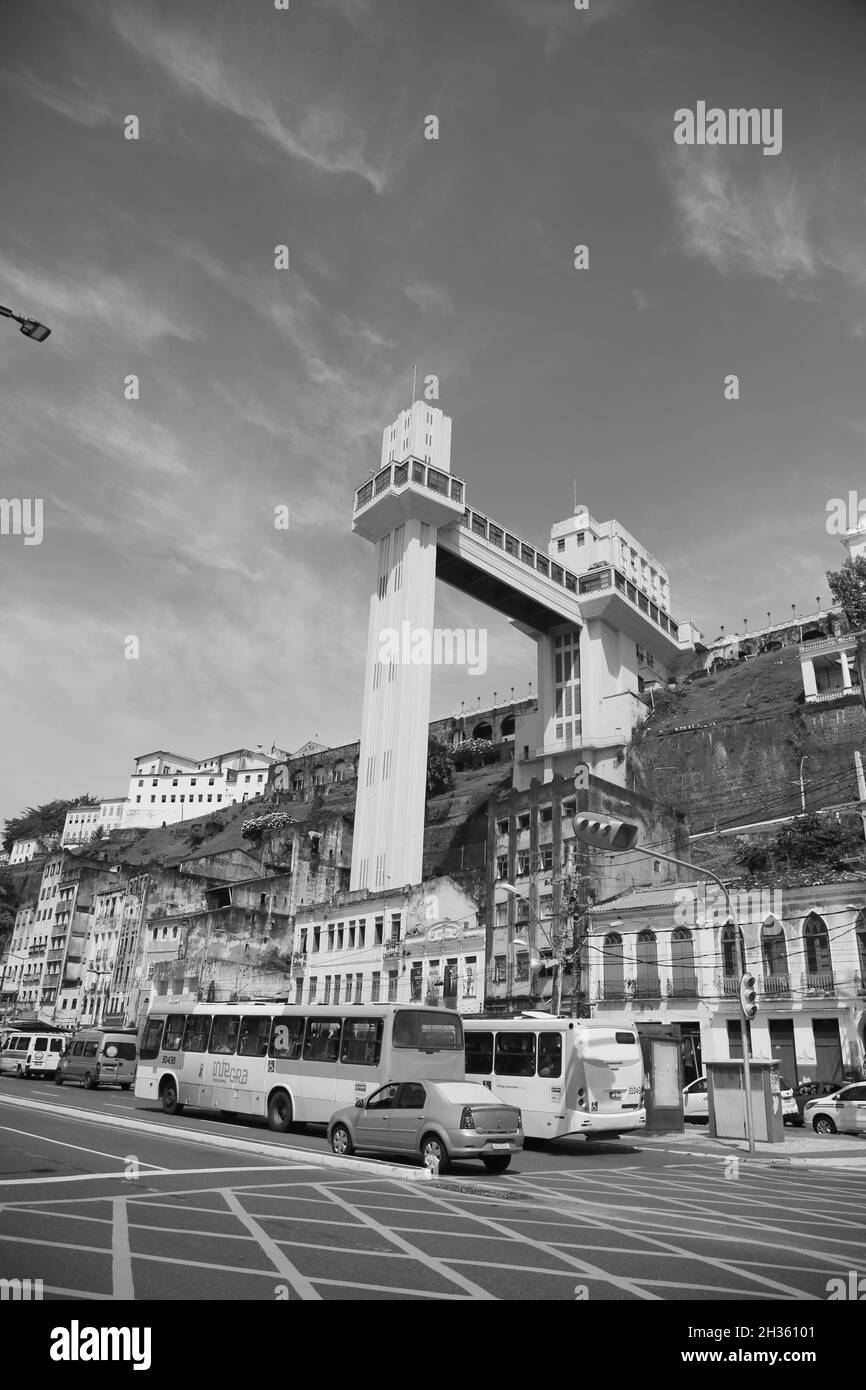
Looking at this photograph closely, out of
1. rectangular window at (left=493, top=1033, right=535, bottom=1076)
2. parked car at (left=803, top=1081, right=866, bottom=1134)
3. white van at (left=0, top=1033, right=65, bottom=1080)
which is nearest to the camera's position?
rectangular window at (left=493, top=1033, right=535, bottom=1076)

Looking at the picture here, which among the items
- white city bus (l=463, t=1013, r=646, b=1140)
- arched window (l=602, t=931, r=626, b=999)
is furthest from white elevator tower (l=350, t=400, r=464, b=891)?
white city bus (l=463, t=1013, r=646, b=1140)

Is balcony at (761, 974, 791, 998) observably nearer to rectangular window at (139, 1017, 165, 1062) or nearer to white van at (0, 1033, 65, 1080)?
rectangular window at (139, 1017, 165, 1062)

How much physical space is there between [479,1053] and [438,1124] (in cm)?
897

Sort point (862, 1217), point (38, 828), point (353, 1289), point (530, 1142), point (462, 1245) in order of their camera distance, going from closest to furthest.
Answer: point (353, 1289) → point (462, 1245) → point (862, 1217) → point (530, 1142) → point (38, 828)

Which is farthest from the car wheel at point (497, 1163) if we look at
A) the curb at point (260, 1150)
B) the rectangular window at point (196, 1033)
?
the rectangular window at point (196, 1033)

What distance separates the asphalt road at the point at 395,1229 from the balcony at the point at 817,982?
1920 centimetres

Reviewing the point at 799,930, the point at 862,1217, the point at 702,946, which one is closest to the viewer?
the point at 862,1217

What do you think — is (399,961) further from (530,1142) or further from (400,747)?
(530,1142)

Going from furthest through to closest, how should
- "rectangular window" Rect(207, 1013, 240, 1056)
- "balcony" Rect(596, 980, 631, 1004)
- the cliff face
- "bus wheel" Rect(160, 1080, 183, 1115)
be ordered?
1. the cliff face
2. "balcony" Rect(596, 980, 631, 1004)
3. "bus wheel" Rect(160, 1080, 183, 1115)
4. "rectangular window" Rect(207, 1013, 240, 1056)

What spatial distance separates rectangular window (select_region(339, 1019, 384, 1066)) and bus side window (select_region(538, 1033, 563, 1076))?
4974mm

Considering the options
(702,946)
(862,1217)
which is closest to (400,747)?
(702,946)

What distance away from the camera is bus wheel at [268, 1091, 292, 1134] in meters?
22.9
